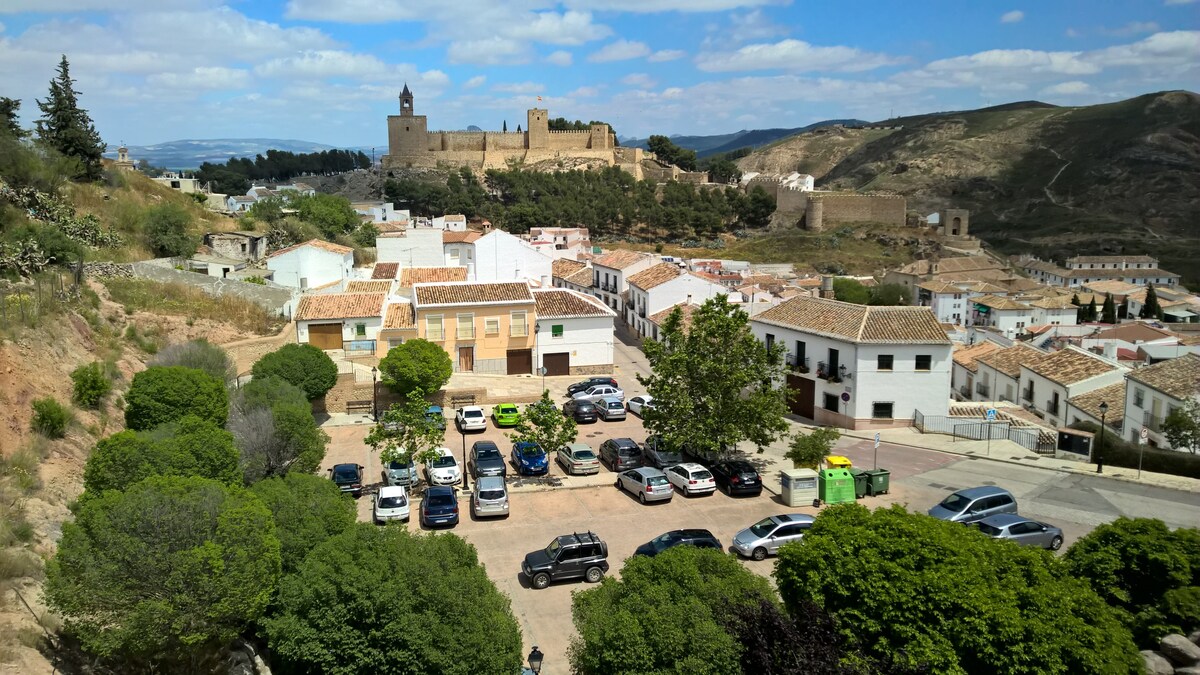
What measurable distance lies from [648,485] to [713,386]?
11.8 ft

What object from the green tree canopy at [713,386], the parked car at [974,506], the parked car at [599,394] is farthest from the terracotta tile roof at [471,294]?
the parked car at [974,506]

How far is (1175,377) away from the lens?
2481cm

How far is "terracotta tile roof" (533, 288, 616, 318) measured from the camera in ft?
102

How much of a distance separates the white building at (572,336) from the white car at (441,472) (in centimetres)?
1161

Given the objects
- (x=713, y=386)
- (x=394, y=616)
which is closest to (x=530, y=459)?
(x=713, y=386)

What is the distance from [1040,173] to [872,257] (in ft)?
185

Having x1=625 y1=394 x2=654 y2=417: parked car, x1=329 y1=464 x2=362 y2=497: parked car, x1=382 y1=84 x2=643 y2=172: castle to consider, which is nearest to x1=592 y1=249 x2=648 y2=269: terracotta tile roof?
x1=625 y1=394 x2=654 y2=417: parked car

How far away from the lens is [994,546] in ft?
33.0

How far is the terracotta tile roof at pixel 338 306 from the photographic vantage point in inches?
1156

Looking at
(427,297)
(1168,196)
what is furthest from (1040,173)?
(427,297)

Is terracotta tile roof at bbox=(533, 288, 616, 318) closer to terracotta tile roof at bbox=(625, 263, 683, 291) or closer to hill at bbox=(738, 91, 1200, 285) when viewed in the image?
terracotta tile roof at bbox=(625, 263, 683, 291)

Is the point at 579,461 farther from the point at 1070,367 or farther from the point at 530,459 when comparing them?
the point at 1070,367

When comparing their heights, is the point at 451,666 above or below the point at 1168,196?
below

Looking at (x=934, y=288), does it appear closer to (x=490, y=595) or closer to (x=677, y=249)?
(x=677, y=249)
